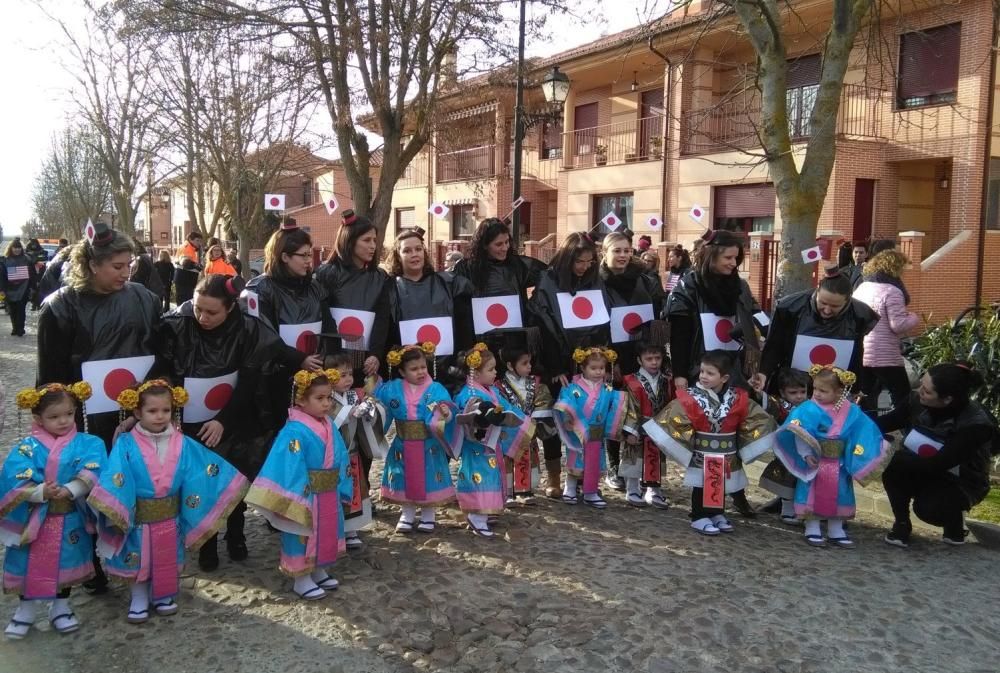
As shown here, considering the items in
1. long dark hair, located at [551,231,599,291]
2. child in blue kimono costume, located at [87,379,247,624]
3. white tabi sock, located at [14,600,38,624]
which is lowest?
white tabi sock, located at [14,600,38,624]

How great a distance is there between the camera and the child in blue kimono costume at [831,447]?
Result: 4.86 m

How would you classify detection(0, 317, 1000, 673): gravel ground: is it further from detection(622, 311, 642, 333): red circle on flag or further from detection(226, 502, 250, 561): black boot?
detection(622, 311, 642, 333): red circle on flag

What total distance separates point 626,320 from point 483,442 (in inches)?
58.4

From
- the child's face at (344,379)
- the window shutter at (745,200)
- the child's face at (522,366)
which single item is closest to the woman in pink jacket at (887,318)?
the child's face at (522,366)

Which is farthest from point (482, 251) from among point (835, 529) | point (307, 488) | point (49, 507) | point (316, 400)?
point (49, 507)

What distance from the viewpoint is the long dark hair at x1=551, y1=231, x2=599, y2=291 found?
5.43m

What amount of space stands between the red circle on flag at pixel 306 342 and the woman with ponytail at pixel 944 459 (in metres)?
3.58

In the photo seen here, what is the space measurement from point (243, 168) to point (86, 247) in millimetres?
18450

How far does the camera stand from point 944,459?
4.81 m

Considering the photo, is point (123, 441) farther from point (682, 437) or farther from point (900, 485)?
point (900, 485)

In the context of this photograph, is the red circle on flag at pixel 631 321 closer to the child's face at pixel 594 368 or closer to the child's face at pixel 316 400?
the child's face at pixel 594 368

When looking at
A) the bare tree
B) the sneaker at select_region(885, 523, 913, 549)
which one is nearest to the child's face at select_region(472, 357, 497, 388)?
the sneaker at select_region(885, 523, 913, 549)

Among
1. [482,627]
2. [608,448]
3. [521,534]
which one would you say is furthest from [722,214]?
[482,627]

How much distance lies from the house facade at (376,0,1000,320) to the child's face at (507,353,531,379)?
7.21m
